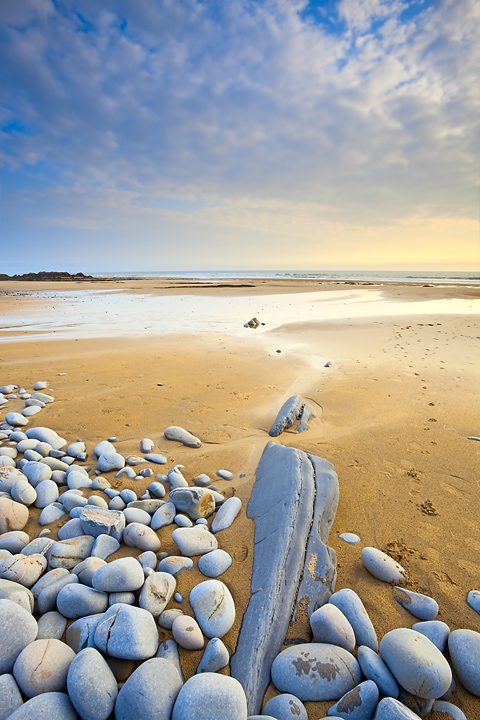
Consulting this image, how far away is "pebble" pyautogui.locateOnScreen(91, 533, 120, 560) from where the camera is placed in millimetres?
2393

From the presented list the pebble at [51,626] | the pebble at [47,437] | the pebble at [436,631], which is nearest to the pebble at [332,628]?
the pebble at [436,631]

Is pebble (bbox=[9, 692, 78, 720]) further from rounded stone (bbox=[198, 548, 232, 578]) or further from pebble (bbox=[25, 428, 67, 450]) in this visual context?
pebble (bbox=[25, 428, 67, 450])

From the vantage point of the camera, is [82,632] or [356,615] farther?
[356,615]

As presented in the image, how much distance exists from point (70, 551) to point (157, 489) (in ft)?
3.02

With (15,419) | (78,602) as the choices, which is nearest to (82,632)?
(78,602)

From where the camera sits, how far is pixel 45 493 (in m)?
3.01

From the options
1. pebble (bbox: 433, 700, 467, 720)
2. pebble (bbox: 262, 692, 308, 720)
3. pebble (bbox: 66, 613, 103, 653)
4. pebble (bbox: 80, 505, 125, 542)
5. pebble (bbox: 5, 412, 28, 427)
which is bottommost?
pebble (bbox: 433, 700, 467, 720)

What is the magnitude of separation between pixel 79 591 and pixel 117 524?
0.57 m

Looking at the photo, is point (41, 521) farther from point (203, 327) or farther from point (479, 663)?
point (203, 327)

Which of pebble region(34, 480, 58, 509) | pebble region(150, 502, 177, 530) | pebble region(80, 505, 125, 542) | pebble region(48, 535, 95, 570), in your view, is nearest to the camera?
pebble region(48, 535, 95, 570)

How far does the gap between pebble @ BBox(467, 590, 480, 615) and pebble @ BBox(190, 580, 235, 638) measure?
4.97 feet

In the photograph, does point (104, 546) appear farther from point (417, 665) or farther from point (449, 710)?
point (449, 710)

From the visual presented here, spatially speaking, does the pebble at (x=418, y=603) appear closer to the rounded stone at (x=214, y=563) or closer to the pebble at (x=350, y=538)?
the pebble at (x=350, y=538)

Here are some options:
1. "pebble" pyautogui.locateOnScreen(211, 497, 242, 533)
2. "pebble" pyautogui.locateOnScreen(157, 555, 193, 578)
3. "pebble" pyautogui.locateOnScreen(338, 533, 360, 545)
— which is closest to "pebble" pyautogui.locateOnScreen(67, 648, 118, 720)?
"pebble" pyautogui.locateOnScreen(157, 555, 193, 578)
